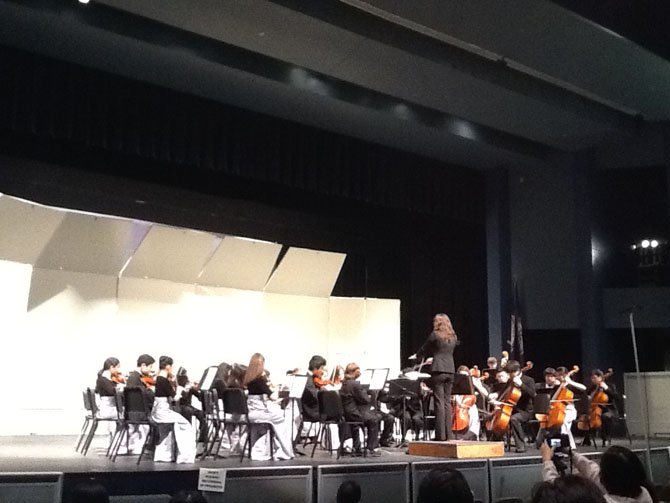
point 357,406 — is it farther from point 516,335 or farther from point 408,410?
point 516,335

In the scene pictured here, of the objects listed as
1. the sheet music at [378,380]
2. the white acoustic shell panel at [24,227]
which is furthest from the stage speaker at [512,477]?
the white acoustic shell panel at [24,227]

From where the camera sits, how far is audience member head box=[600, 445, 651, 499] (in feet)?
8.98

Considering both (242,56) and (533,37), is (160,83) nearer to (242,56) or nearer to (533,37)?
(242,56)

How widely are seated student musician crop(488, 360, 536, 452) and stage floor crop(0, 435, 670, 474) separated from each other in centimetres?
44

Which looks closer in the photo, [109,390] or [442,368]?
[442,368]

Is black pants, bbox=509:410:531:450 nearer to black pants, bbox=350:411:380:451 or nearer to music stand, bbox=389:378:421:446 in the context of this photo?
music stand, bbox=389:378:421:446

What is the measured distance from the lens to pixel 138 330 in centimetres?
1120

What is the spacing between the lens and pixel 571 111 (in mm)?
Answer: 12328

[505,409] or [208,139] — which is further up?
[208,139]

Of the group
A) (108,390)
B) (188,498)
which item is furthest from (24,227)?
(188,498)

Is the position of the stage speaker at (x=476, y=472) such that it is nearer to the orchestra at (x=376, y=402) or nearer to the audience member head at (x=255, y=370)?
the orchestra at (x=376, y=402)

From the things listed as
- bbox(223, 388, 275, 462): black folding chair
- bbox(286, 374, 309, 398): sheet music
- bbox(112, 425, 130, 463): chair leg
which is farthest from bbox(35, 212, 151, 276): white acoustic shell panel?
bbox(286, 374, 309, 398): sheet music

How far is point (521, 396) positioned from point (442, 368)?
7.54ft

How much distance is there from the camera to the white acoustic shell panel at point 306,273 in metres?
12.8
